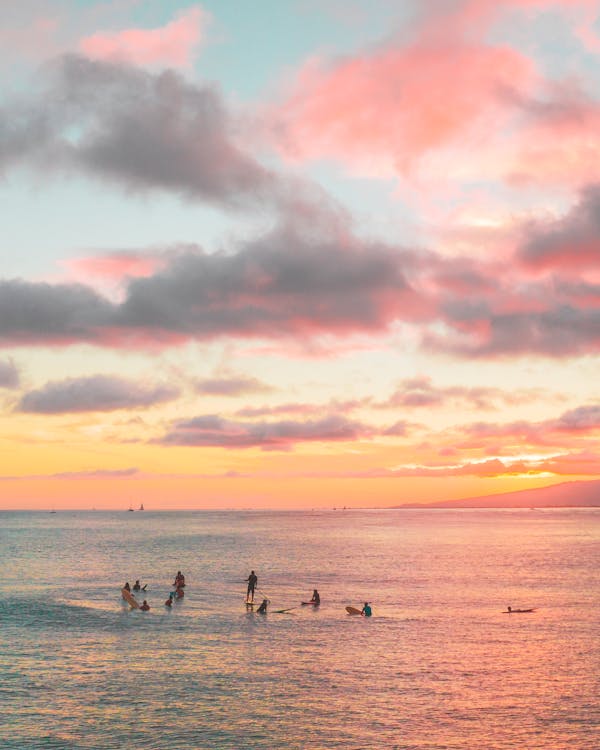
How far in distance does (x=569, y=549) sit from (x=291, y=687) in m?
147

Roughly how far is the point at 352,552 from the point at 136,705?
125m

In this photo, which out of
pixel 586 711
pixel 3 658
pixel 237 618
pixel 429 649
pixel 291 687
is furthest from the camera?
pixel 237 618

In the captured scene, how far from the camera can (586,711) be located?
38281 millimetres

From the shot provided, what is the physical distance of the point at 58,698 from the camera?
39.7 m

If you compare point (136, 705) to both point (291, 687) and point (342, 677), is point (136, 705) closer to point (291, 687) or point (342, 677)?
point (291, 687)

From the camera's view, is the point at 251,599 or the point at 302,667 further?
the point at 251,599

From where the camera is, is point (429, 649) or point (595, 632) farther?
point (595, 632)

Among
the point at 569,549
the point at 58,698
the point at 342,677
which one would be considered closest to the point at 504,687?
the point at 342,677

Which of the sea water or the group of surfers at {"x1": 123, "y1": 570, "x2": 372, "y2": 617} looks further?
the group of surfers at {"x1": 123, "y1": 570, "x2": 372, "y2": 617}

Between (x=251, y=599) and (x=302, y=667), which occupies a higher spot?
(x=302, y=667)

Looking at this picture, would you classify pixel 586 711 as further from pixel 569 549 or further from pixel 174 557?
pixel 569 549

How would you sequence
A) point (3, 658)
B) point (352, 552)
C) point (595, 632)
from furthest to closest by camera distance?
1. point (352, 552)
2. point (595, 632)
3. point (3, 658)

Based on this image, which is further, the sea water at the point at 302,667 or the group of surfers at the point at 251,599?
A: the group of surfers at the point at 251,599

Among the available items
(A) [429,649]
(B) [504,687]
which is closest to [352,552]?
(A) [429,649]
